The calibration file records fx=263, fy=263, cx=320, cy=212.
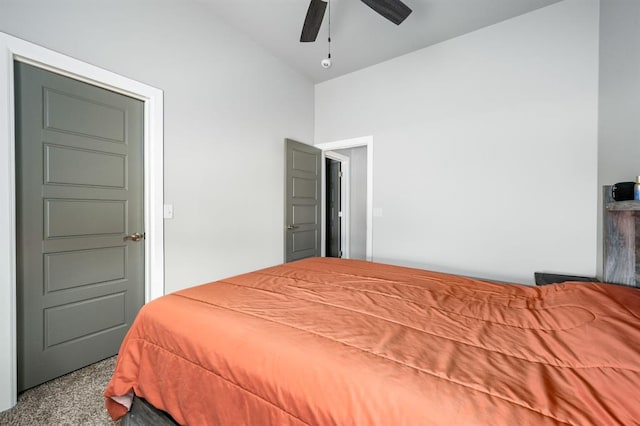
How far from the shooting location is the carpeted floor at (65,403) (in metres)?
1.41

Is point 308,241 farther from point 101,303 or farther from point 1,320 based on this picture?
point 1,320

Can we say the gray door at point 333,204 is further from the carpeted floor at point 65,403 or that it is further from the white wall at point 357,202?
the carpeted floor at point 65,403

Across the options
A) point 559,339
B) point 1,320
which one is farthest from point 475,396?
point 1,320

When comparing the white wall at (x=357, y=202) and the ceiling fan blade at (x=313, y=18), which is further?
the white wall at (x=357, y=202)

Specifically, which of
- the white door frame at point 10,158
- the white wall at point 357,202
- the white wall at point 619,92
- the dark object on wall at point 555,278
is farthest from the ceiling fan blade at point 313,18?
the white wall at point 357,202

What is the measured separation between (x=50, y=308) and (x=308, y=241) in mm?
2592

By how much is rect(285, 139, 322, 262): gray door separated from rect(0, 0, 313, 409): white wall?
12 cm

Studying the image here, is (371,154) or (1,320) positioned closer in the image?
(1,320)

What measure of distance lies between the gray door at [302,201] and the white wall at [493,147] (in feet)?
2.68

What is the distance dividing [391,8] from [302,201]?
2294mm

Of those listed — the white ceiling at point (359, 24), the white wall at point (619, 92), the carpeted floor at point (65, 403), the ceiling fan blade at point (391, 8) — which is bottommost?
the carpeted floor at point (65, 403)

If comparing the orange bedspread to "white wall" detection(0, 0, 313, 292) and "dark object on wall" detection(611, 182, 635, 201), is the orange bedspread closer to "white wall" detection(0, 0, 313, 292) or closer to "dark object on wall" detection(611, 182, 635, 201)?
"dark object on wall" detection(611, 182, 635, 201)

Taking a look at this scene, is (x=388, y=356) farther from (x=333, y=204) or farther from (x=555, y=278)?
(x=333, y=204)

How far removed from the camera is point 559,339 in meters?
0.83
